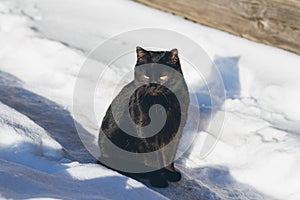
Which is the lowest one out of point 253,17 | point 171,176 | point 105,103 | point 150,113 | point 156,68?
point 171,176

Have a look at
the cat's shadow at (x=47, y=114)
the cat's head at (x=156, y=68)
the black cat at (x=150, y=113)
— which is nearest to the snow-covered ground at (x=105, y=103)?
the cat's shadow at (x=47, y=114)

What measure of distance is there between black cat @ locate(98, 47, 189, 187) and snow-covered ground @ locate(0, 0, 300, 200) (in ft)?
0.57

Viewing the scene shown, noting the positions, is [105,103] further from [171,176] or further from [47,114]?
[171,176]

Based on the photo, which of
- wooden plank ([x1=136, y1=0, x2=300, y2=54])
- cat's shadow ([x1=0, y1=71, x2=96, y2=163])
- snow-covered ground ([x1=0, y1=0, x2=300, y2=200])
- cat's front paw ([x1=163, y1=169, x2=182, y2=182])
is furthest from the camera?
wooden plank ([x1=136, y1=0, x2=300, y2=54])

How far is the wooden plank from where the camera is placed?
551 centimetres

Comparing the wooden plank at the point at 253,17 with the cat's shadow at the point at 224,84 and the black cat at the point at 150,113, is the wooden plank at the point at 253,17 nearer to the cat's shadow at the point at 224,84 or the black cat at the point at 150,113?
the cat's shadow at the point at 224,84

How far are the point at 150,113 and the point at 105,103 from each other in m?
1.02

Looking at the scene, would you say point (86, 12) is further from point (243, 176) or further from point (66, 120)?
point (243, 176)

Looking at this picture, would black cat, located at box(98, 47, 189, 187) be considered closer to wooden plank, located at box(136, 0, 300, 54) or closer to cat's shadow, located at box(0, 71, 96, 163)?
cat's shadow, located at box(0, 71, 96, 163)

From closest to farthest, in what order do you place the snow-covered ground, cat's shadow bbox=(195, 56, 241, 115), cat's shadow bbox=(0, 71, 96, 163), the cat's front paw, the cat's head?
the snow-covered ground < the cat's head < the cat's front paw < cat's shadow bbox=(0, 71, 96, 163) < cat's shadow bbox=(195, 56, 241, 115)

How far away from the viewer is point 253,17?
569 centimetres

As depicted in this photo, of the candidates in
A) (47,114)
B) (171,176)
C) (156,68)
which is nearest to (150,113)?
(156,68)

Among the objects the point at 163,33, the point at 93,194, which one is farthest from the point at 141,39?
the point at 93,194

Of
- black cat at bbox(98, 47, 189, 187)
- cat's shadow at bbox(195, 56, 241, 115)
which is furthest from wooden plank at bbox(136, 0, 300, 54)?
black cat at bbox(98, 47, 189, 187)
